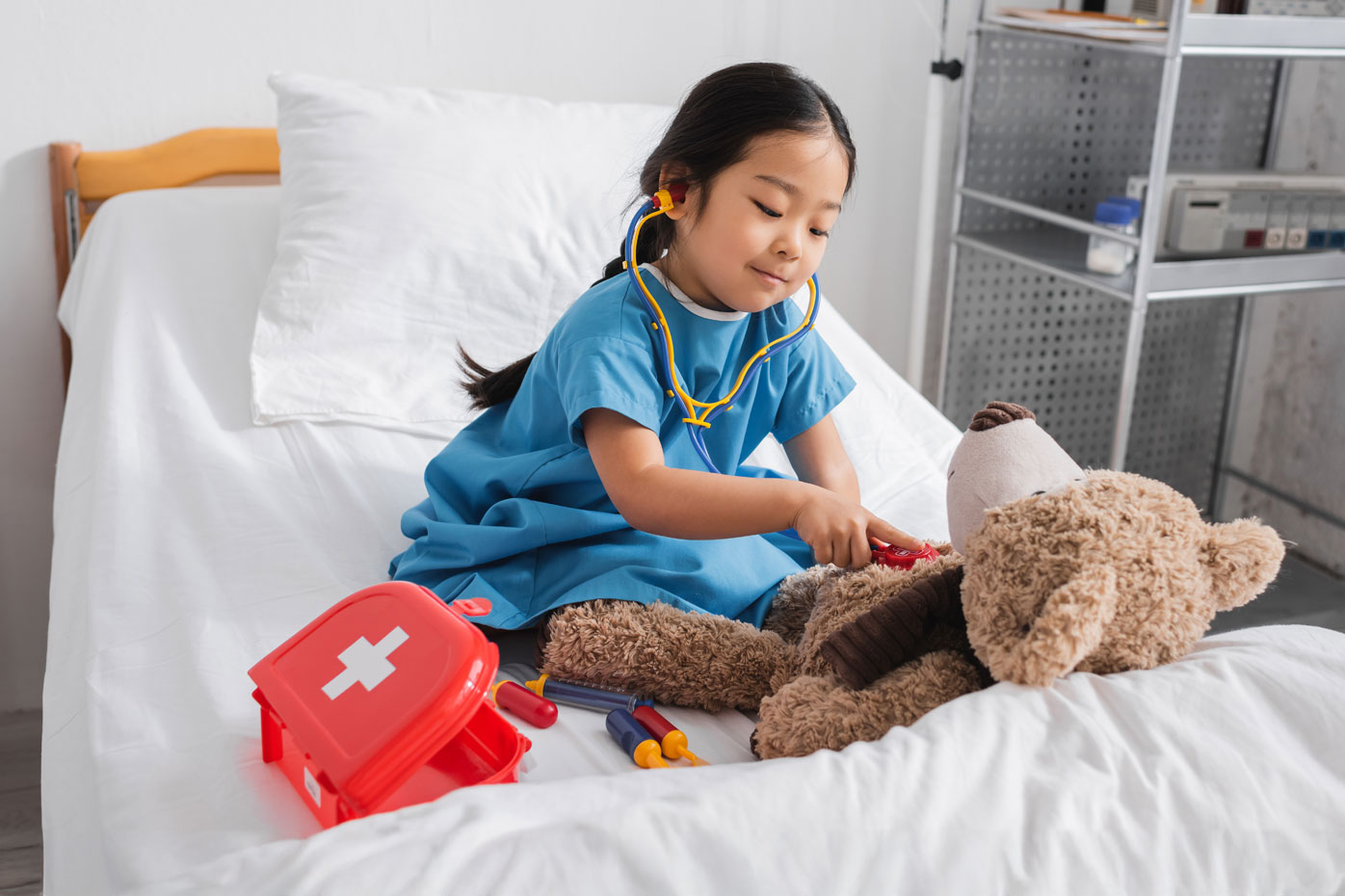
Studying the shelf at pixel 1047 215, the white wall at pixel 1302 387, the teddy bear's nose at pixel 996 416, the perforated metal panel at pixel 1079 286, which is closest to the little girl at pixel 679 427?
the teddy bear's nose at pixel 996 416

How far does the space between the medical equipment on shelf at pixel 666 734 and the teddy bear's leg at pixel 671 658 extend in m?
0.04

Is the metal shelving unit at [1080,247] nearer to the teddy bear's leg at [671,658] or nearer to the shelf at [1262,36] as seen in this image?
the shelf at [1262,36]

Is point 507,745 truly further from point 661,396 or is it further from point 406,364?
point 406,364

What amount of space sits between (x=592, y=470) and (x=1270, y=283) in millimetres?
1279

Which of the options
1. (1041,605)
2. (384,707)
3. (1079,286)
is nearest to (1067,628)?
(1041,605)

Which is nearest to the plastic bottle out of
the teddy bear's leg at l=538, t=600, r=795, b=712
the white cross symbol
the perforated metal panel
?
the perforated metal panel

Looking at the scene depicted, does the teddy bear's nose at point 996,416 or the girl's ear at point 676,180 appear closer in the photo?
the teddy bear's nose at point 996,416

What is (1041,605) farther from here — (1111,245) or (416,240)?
(1111,245)

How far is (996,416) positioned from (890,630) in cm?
17

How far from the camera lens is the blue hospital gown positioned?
3.04 feet

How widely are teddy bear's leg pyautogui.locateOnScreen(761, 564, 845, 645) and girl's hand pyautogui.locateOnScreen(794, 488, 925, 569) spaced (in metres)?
0.12

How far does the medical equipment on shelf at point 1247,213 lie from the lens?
178 centimetres

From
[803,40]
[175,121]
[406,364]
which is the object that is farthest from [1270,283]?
[175,121]

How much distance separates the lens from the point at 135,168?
1.60m
